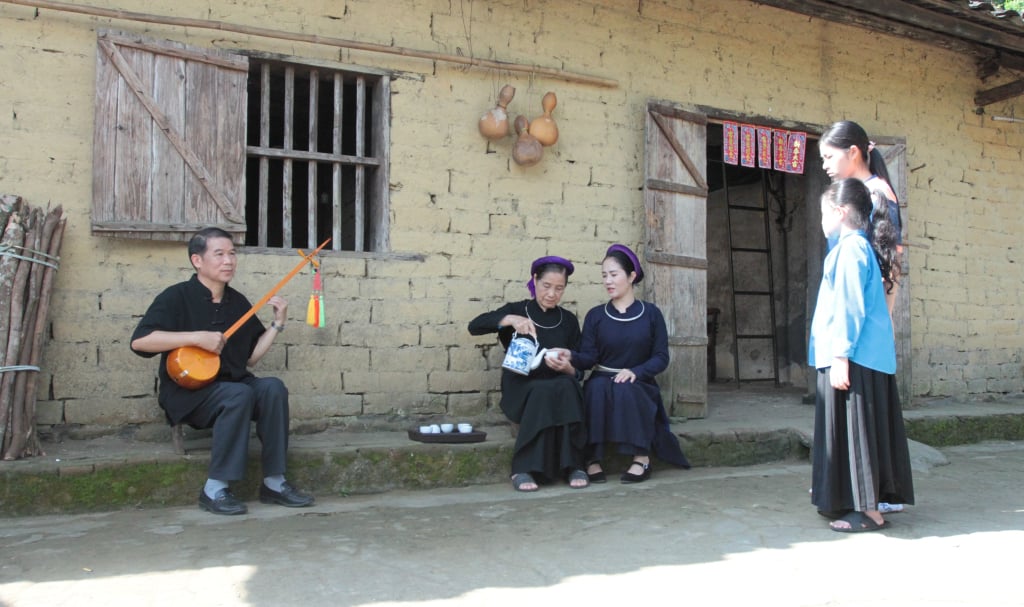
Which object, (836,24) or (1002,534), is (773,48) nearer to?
(836,24)

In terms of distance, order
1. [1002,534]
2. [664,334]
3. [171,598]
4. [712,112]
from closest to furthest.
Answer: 1. [171,598]
2. [1002,534]
3. [664,334]
4. [712,112]

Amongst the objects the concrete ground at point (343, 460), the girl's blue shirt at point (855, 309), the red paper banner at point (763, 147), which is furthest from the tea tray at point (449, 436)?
the red paper banner at point (763, 147)

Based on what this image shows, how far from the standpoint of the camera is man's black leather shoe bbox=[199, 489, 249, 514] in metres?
3.97

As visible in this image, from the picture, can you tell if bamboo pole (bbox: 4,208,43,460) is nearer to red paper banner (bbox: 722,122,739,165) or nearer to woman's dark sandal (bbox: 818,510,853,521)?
woman's dark sandal (bbox: 818,510,853,521)

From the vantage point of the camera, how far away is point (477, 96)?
18.3ft

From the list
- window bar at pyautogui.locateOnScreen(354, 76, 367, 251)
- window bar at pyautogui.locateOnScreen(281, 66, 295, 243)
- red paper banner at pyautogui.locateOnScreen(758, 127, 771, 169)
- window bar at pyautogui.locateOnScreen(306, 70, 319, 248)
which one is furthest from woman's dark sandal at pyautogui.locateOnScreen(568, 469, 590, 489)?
red paper banner at pyautogui.locateOnScreen(758, 127, 771, 169)

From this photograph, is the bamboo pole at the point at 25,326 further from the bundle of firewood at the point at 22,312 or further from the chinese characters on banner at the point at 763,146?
the chinese characters on banner at the point at 763,146

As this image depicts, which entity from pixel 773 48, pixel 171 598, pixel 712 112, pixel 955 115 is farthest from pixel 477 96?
pixel 955 115

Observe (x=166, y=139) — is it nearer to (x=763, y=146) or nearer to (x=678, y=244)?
(x=678, y=244)

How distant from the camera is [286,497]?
4.20 m

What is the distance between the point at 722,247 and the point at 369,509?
22.9ft

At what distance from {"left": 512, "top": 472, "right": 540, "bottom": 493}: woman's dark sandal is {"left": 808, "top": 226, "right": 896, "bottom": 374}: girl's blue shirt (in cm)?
175

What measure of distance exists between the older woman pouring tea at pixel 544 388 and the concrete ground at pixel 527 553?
0.23 m

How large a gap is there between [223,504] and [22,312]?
1.41m
